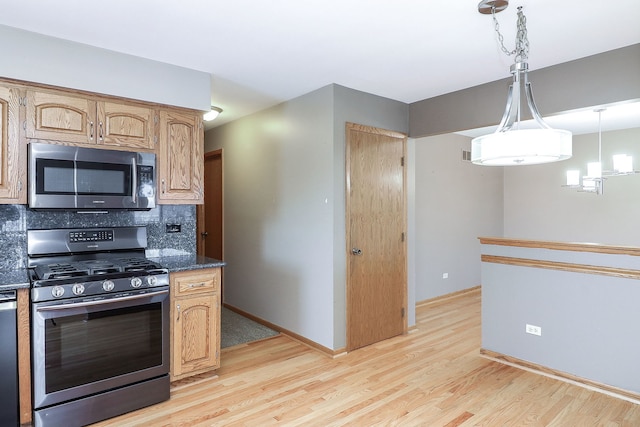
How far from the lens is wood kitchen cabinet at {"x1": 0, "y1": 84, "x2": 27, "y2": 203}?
2.39 m

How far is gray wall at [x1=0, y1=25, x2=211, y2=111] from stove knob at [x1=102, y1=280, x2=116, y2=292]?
131cm

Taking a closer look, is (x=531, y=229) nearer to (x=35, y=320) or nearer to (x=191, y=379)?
(x=191, y=379)

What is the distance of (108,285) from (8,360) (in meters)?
0.62

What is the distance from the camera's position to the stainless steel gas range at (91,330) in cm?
226

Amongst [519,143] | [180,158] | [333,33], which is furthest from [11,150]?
[519,143]

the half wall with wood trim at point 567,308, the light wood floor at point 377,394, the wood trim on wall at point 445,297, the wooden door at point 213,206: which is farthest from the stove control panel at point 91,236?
the wood trim on wall at point 445,297

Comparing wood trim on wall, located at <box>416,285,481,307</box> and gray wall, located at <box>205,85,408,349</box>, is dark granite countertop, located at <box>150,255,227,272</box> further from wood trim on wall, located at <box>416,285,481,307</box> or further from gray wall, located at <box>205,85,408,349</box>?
wood trim on wall, located at <box>416,285,481,307</box>

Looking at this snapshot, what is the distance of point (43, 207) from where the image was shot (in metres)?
2.48

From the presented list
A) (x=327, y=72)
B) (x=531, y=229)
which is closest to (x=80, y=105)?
(x=327, y=72)

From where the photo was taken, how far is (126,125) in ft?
9.28

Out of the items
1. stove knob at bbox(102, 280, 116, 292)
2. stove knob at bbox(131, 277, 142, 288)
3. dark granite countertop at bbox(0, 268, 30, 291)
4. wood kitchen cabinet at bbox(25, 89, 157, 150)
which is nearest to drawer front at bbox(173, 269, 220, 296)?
stove knob at bbox(131, 277, 142, 288)

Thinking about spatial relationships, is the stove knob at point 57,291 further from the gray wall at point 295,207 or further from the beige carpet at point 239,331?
the gray wall at point 295,207

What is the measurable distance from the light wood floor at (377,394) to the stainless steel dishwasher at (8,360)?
0.50m

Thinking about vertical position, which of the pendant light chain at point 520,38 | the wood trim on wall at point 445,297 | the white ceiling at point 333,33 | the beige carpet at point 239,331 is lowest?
the beige carpet at point 239,331
